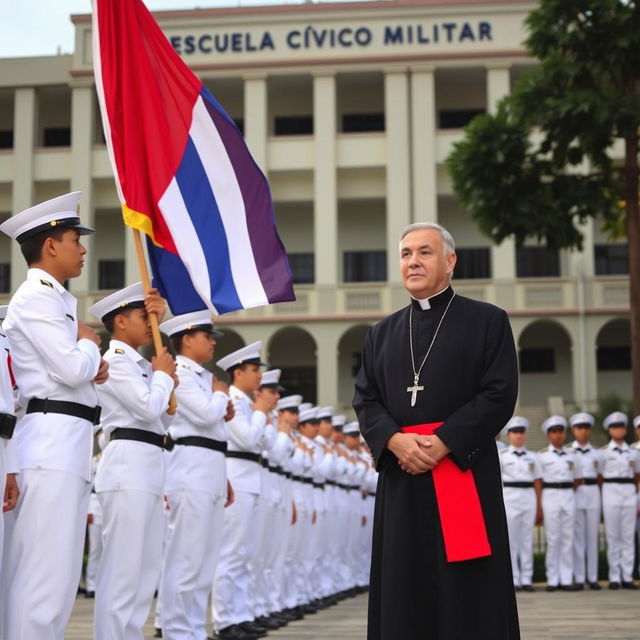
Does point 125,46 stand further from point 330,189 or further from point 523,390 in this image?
point 523,390

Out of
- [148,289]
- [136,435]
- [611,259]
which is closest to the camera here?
[148,289]

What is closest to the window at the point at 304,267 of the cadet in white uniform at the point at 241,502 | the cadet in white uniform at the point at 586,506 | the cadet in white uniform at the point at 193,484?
the cadet in white uniform at the point at 586,506

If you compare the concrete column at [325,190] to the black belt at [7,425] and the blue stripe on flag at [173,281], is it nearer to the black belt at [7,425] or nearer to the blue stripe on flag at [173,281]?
the blue stripe on flag at [173,281]

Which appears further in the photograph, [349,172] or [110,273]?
[110,273]

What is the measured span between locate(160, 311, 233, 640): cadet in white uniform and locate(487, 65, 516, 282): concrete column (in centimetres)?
2271

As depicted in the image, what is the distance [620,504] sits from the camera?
533 inches

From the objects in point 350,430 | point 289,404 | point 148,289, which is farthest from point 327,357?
point 148,289

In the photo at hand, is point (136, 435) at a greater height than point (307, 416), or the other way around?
point (307, 416)

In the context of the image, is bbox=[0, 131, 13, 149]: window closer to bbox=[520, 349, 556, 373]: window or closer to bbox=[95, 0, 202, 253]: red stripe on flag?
bbox=[520, 349, 556, 373]: window

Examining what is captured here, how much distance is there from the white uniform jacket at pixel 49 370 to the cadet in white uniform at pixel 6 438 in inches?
7.0

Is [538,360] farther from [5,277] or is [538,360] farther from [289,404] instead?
[289,404]

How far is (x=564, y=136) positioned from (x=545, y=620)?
9131 millimetres

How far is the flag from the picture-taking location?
18.5 ft

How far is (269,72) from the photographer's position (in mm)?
30344
